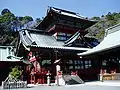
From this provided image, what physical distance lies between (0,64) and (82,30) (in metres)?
13.6

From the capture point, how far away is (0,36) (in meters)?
59.5

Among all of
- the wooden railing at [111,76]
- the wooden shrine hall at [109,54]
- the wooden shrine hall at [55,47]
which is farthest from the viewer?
the wooden shrine hall at [55,47]

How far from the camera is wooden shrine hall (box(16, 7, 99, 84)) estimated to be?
2306 centimetres

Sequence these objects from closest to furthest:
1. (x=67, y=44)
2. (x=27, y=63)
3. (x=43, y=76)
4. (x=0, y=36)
→ (x=43, y=76) < (x=27, y=63) < (x=67, y=44) < (x=0, y=36)

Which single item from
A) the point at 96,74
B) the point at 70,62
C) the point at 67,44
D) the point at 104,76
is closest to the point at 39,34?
the point at 67,44

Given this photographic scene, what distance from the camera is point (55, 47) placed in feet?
76.1

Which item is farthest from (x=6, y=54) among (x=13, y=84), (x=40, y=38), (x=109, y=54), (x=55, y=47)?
(x=109, y=54)

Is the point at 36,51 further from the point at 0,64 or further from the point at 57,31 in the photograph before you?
the point at 57,31

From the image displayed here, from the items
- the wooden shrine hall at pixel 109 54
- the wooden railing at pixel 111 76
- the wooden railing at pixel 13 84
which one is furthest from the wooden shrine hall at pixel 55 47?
the wooden railing at pixel 13 84

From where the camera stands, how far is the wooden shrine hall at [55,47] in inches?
908

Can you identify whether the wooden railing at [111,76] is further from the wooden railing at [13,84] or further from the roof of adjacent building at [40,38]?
the wooden railing at [13,84]

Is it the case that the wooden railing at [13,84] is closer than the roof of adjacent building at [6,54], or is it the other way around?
the wooden railing at [13,84]

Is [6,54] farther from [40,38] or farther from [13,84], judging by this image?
[13,84]

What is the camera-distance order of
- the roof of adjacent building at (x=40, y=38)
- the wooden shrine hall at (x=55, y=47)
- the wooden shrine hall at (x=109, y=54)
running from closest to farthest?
the wooden shrine hall at (x=109, y=54) < the wooden shrine hall at (x=55, y=47) < the roof of adjacent building at (x=40, y=38)
